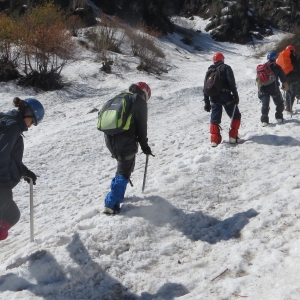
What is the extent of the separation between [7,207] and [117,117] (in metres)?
1.49

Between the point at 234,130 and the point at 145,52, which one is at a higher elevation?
the point at 234,130

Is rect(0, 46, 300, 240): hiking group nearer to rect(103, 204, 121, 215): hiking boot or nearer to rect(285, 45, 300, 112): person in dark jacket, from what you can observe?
rect(103, 204, 121, 215): hiking boot

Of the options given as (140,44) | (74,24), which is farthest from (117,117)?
(74,24)

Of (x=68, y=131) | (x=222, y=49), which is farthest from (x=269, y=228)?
(x=222, y=49)

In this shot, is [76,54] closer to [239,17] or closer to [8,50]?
[8,50]

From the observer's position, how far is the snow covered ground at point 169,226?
352cm

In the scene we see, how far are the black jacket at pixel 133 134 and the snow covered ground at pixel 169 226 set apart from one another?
0.71 metres

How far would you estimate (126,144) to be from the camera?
472 cm

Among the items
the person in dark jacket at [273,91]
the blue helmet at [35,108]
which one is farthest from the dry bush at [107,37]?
the blue helmet at [35,108]

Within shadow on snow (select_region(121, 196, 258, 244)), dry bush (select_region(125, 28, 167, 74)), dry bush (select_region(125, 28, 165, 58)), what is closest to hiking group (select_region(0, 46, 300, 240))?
shadow on snow (select_region(121, 196, 258, 244))

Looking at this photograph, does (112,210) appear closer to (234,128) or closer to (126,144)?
(126,144)

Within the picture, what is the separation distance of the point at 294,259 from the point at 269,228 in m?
0.70

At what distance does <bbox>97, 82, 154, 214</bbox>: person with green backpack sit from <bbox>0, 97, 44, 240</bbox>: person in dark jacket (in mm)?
842

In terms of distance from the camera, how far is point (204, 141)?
841 cm
